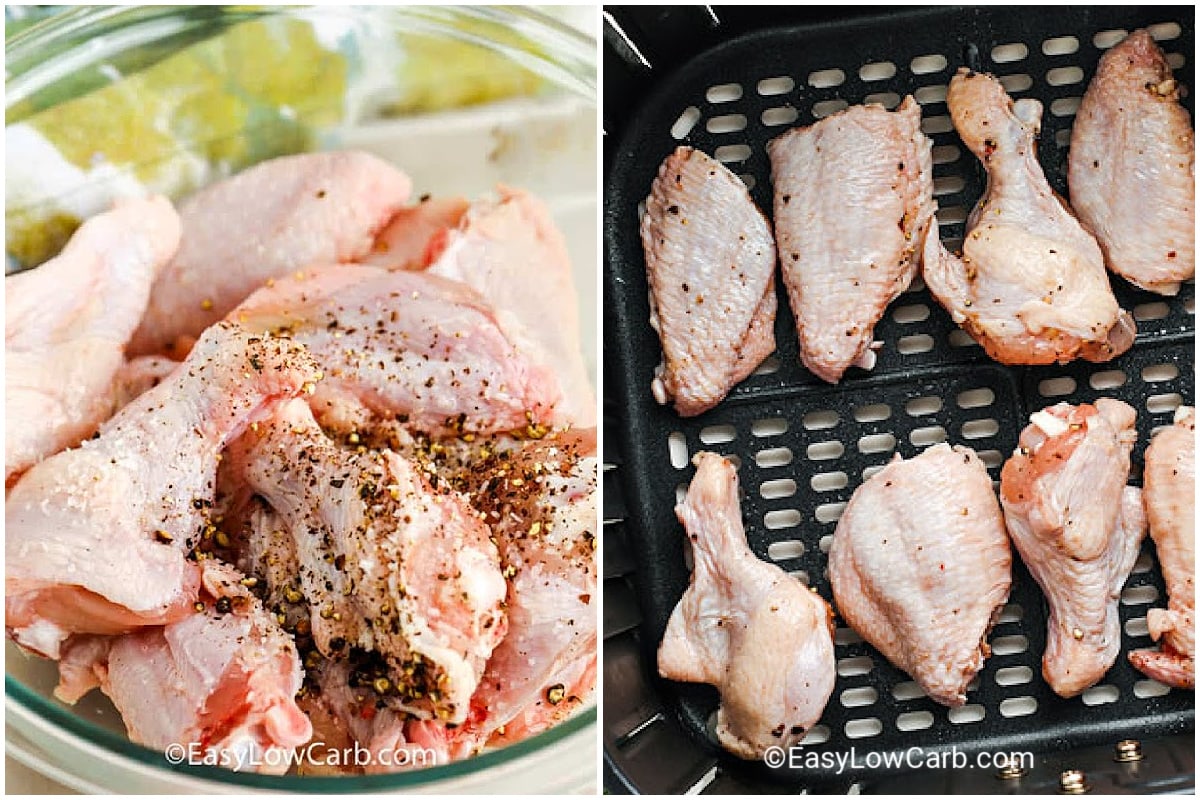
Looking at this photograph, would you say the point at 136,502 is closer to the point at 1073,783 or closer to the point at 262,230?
the point at 262,230

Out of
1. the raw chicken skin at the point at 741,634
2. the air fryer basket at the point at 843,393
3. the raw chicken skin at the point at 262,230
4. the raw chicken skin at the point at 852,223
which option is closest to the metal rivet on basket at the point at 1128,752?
the air fryer basket at the point at 843,393

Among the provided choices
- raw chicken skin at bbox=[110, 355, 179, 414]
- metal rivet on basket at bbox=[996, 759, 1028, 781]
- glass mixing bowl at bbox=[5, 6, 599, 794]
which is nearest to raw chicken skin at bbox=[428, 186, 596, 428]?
glass mixing bowl at bbox=[5, 6, 599, 794]

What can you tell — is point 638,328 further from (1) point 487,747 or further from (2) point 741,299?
(1) point 487,747

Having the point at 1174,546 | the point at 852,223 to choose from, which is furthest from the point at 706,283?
the point at 1174,546

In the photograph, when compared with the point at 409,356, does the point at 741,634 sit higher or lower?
lower

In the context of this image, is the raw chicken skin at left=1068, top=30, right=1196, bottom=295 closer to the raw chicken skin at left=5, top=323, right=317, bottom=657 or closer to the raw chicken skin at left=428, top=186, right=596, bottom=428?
the raw chicken skin at left=428, top=186, right=596, bottom=428

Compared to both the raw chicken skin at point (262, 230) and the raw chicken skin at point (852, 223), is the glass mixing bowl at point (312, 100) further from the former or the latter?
the raw chicken skin at point (852, 223)

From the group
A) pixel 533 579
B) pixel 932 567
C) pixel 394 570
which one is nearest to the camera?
pixel 394 570
